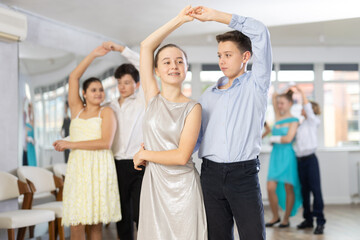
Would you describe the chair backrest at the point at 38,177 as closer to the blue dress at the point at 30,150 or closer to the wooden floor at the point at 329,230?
the blue dress at the point at 30,150

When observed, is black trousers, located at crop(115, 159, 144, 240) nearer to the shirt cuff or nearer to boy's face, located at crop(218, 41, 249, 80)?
boy's face, located at crop(218, 41, 249, 80)

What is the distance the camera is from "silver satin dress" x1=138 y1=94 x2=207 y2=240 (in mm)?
1897

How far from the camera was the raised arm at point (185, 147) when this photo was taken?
1859 mm

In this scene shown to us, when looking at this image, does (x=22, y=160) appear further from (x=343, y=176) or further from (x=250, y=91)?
(x=343, y=176)

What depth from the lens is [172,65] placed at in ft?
6.44

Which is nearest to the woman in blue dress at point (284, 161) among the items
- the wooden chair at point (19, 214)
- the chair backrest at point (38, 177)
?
the chair backrest at point (38, 177)

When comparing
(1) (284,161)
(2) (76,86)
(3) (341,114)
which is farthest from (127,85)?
(3) (341,114)

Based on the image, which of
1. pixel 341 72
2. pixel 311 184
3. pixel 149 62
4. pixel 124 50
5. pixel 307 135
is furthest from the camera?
pixel 341 72

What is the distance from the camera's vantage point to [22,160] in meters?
5.12

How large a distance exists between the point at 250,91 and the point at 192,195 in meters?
0.53

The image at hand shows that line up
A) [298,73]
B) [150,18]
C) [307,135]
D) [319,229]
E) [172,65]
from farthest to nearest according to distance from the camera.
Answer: [298,73] → [150,18] → [307,135] → [319,229] → [172,65]

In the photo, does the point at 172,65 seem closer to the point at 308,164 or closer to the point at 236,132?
the point at 236,132

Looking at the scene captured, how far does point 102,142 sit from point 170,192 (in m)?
1.47

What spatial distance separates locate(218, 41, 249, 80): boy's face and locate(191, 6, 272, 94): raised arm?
0.26ft
